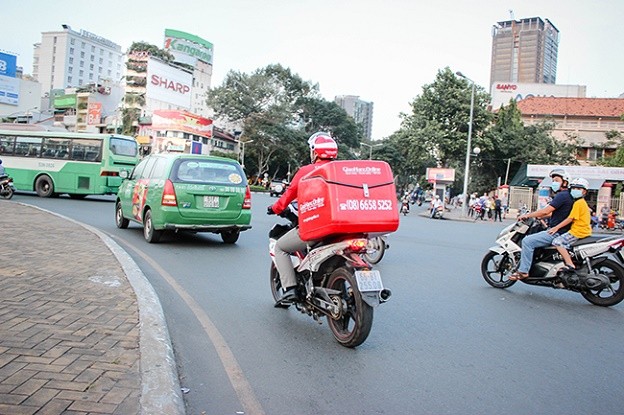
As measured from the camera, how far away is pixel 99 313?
4703mm

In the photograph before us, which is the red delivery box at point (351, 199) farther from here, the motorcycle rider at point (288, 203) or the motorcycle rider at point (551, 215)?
the motorcycle rider at point (551, 215)

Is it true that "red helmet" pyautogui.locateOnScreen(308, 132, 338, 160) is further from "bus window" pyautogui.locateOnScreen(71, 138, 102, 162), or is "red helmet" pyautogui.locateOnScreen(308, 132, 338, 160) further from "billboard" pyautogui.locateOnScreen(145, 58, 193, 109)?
"billboard" pyautogui.locateOnScreen(145, 58, 193, 109)

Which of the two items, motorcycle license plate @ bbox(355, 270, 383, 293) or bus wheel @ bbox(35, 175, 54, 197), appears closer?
motorcycle license plate @ bbox(355, 270, 383, 293)

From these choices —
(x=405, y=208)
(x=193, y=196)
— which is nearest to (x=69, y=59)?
(x=405, y=208)

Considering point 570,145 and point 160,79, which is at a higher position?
point 160,79

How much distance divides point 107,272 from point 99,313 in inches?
73.1

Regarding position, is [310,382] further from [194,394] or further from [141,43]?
[141,43]

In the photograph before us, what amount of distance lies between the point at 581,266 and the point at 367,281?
4023 mm

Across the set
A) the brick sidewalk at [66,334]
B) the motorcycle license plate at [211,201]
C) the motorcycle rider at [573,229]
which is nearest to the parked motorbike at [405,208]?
the motorcycle license plate at [211,201]

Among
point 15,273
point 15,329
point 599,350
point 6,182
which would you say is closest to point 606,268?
point 599,350

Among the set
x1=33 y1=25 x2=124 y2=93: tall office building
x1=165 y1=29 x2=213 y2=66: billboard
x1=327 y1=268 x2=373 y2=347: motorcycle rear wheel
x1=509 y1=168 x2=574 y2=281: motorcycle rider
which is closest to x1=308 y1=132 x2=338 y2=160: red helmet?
x1=327 y1=268 x2=373 y2=347: motorcycle rear wheel

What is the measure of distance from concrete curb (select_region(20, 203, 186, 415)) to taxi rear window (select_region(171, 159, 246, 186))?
176 inches

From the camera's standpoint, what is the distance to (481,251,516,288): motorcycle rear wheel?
774cm

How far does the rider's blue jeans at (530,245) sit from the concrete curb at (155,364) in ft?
15.5
